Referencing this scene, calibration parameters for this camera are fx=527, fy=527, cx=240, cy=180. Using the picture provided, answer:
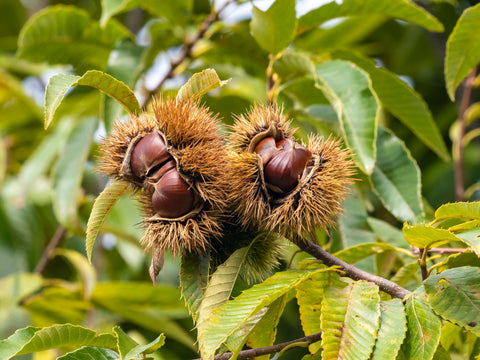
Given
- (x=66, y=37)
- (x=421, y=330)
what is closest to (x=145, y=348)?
(x=421, y=330)

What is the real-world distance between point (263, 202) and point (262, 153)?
0.38 feet

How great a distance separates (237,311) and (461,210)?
0.49 m

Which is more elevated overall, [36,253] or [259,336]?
[259,336]

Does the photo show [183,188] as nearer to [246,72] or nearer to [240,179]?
[240,179]

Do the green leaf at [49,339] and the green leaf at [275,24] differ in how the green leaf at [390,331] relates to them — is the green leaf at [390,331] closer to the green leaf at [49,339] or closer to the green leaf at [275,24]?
the green leaf at [49,339]

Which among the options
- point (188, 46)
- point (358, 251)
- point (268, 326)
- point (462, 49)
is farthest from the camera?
point (188, 46)

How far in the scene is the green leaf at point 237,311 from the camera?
94cm

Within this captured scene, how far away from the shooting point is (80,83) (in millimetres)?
1081

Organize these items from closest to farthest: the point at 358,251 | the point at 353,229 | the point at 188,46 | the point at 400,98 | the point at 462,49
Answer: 1. the point at 358,251
2. the point at 462,49
3. the point at 353,229
4. the point at 400,98
5. the point at 188,46

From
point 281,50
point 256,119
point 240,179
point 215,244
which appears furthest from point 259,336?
point 281,50

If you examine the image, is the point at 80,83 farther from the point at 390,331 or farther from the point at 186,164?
the point at 390,331

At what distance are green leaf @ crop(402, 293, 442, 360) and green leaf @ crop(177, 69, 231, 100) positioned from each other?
1.99 feet

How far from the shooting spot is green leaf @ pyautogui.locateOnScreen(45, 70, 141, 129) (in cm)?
106

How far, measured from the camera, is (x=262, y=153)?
3.72 feet
